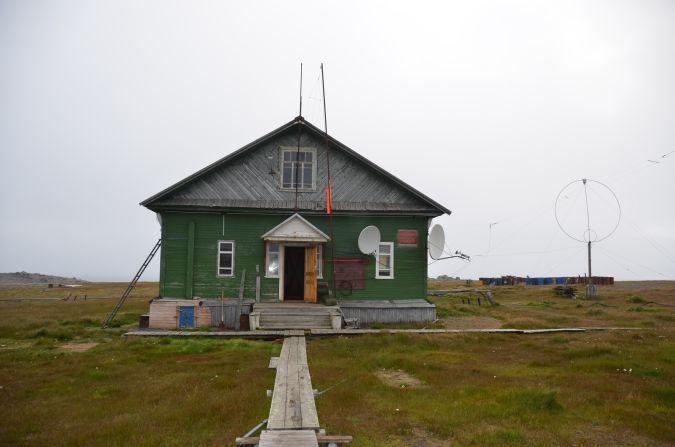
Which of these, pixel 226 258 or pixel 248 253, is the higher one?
pixel 248 253

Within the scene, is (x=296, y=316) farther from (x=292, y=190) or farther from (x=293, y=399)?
(x=293, y=399)

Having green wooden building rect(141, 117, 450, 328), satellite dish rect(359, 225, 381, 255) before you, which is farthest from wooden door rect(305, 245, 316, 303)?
satellite dish rect(359, 225, 381, 255)

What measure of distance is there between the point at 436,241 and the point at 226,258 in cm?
891

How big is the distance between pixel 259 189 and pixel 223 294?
4641 millimetres

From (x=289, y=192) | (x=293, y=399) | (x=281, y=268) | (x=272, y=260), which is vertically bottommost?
(x=293, y=399)

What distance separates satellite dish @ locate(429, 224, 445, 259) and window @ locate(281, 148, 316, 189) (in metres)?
5.60

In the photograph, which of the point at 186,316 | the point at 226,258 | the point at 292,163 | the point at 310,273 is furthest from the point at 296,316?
the point at 292,163

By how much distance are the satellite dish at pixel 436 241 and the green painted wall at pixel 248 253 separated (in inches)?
20.1

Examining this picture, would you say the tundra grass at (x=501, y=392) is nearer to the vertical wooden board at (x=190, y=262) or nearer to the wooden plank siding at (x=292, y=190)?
the vertical wooden board at (x=190, y=262)

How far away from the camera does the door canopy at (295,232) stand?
62.5 feet

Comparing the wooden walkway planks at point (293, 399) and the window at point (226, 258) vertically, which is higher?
the window at point (226, 258)

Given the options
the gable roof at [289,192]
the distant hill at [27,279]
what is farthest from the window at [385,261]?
the distant hill at [27,279]

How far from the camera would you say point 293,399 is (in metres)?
7.48

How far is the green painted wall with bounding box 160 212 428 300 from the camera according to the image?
19.4 meters
